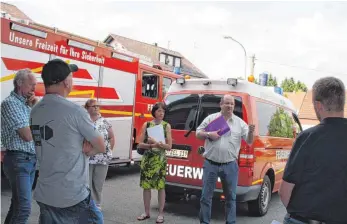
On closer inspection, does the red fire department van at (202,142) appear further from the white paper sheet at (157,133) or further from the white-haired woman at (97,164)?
the white-haired woman at (97,164)

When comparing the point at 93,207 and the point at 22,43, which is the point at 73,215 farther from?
the point at 22,43

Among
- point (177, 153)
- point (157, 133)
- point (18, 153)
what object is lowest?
point (177, 153)

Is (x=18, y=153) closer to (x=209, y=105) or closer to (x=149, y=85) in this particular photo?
(x=209, y=105)

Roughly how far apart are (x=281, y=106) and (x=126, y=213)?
3546 millimetres

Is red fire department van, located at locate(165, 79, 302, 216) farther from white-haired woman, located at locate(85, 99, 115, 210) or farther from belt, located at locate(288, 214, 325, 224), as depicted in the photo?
belt, located at locate(288, 214, 325, 224)

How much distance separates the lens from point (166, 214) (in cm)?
626

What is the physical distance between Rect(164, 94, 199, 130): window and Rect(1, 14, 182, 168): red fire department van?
2.17m

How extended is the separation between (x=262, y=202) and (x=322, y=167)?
430cm

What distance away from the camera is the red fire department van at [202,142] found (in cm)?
575

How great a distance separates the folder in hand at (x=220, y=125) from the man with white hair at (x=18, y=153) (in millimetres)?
2302

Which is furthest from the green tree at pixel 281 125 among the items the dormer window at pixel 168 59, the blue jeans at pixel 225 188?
the dormer window at pixel 168 59

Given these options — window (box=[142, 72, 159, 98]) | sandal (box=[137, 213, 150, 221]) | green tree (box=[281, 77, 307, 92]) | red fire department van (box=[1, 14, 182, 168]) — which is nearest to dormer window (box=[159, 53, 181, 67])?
red fire department van (box=[1, 14, 182, 168])

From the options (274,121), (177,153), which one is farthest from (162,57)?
(177,153)

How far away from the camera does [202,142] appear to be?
5.91 meters
